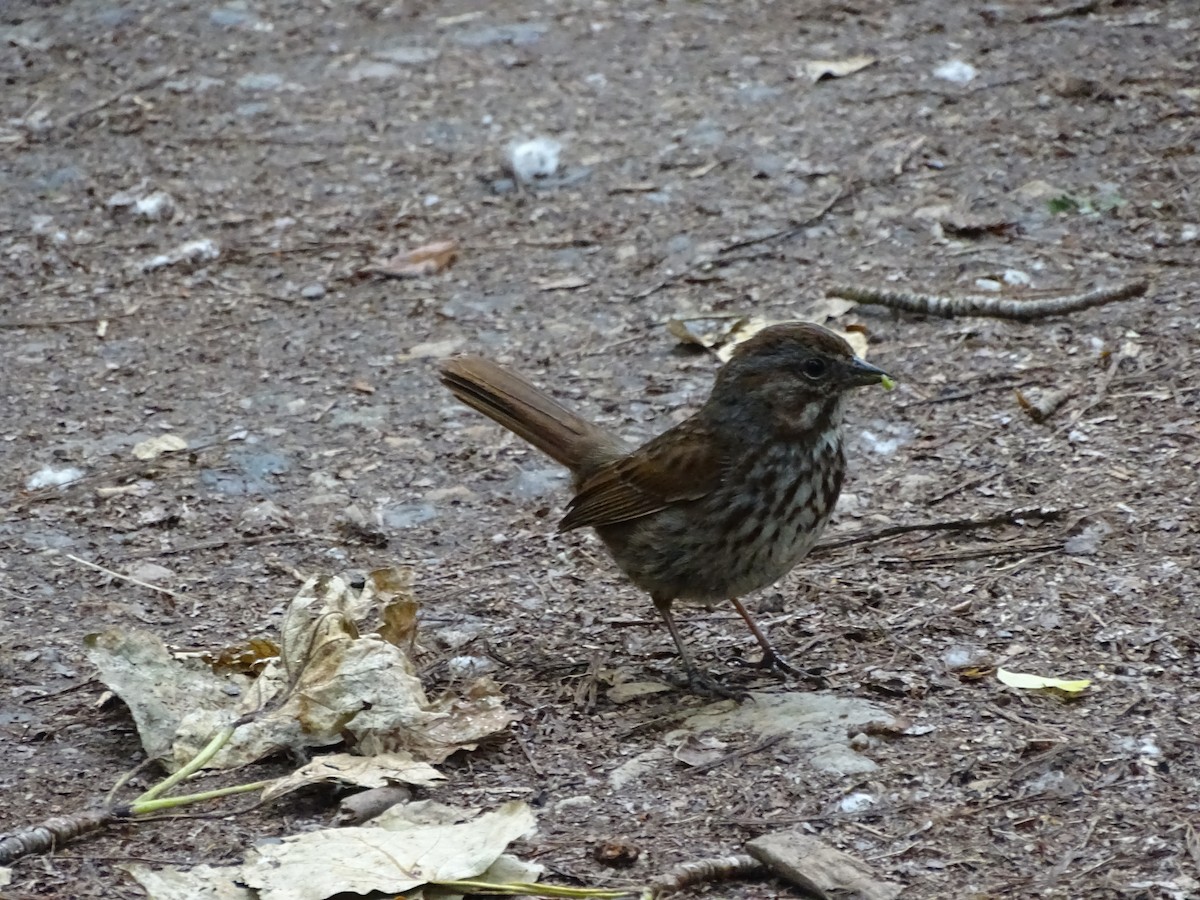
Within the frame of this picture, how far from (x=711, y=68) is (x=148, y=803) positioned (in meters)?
6.07

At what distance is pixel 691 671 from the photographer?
→ 15.2 ft

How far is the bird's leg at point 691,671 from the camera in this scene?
4.52 m

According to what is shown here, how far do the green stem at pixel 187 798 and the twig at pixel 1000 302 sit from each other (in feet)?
11.7

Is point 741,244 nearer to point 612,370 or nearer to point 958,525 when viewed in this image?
point 612,370

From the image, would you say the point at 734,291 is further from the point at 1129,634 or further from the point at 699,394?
the point at 1129,634

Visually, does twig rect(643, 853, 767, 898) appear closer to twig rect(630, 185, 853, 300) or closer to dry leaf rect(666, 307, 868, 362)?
dry leaf rect(666, 307, 868, 362)

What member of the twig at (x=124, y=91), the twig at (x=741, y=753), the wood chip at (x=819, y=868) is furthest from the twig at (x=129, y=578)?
the twig at (x=124, y=91)

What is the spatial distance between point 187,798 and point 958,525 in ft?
8.33

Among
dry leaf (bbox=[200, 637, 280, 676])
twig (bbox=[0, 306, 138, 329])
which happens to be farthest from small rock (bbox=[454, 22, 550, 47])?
dry leaf (bbox=[200, 637, 280, 676])

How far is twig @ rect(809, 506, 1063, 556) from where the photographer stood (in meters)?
5.17

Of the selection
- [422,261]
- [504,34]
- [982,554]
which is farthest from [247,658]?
[504,34]

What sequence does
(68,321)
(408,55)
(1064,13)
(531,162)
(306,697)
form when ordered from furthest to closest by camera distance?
(408,55), (1064,13), (531,162), (68,321), (306,697)

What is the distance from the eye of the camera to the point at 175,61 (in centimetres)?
929

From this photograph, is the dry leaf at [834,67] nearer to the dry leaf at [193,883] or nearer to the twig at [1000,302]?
the twig at [1000,302]
